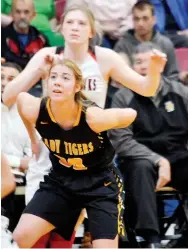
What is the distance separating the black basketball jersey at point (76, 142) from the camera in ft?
14.5

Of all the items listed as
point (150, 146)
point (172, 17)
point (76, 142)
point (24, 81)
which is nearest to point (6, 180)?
point (76, 142)

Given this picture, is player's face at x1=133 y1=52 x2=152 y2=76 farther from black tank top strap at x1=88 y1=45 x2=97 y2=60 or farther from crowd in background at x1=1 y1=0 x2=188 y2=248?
black tank top strap at x1=88 y1=45 x2=97 y2=60

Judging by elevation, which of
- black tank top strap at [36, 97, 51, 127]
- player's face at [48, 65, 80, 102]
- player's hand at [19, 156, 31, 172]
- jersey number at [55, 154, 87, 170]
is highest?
player's face at [48, 65, 80, 102]

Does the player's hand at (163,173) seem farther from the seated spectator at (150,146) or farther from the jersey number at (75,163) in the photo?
the jersey number at (75,163)

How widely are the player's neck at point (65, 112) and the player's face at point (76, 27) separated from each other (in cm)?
51

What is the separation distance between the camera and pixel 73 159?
14.7 feet

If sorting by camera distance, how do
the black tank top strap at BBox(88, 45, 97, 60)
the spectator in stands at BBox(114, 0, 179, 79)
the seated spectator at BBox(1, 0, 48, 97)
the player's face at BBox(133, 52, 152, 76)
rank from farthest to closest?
the seated spectator at BBox(1, 0, 48, 97) → the spectator in stands at BBox(114, 0, 179, 79) → the player's face at BBox(133, 52, 152, 76) → the black tank top strap at BBox(88, 45, 97, 60)

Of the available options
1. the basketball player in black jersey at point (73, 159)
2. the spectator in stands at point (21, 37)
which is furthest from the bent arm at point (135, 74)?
the spectator in stands at point (21, 37)

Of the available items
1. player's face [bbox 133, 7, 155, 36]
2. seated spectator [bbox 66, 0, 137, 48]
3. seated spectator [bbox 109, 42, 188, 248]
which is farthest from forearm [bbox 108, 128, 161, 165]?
seated spectator [bbox 66, 0, 137, 48]

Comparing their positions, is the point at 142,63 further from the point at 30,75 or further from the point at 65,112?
the point at 65,112

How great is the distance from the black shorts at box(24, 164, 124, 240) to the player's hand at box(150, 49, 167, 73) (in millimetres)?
670

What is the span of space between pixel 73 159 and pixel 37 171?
Result: 52 centimetres

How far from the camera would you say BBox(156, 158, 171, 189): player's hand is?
5387 millimetres

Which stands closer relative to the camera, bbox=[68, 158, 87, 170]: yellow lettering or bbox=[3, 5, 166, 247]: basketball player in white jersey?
bbox=[68, 158, 87, 170]: yellow lettering
